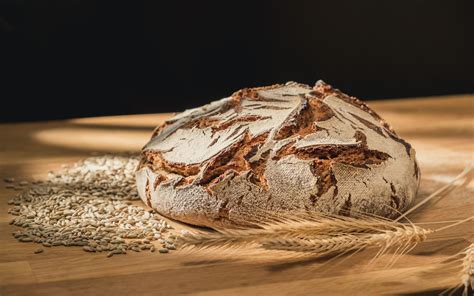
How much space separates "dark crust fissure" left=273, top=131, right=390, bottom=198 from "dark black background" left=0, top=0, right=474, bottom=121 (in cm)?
185

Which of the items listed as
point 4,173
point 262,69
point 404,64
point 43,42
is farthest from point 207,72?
point 4,173

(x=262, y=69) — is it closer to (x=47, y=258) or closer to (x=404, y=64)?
(x=404, y=64)

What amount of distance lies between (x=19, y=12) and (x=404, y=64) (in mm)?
1825

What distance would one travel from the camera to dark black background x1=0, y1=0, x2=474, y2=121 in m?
3.58

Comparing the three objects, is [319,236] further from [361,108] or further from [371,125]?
[361,108]

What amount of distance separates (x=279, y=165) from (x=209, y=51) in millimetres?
1915

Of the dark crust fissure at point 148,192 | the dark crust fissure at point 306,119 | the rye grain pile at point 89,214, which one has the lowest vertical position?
the rye grain pile at point 89,214

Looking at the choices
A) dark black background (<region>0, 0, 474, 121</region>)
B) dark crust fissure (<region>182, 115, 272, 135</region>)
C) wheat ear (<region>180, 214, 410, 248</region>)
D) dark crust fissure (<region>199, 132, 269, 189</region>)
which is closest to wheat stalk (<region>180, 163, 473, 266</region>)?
wheat ear (<region>180, 214, 410, 248</region>)

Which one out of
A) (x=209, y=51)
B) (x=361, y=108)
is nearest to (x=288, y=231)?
(x=361, y=108)

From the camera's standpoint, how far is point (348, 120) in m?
2.10

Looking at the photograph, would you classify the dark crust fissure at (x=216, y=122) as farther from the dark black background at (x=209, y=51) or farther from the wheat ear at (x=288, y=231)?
the dark black background at (x=209, y=51)

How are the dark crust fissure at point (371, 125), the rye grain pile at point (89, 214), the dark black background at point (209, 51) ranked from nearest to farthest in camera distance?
the rye grain pile at point (89, 214) → the dark crust fissure at point (371, 125) → the dark black background at point (209, 51)

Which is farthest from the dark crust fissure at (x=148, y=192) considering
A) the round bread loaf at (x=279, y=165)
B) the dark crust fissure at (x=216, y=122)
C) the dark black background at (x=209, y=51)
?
the dark black background at (x=209, y=51)

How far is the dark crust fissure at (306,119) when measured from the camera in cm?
200
